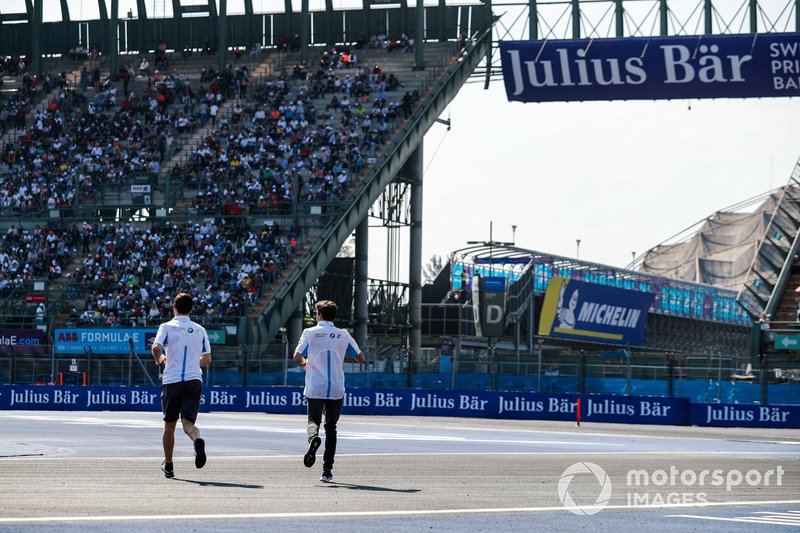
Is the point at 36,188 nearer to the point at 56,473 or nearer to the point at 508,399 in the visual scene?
the point at 508,399

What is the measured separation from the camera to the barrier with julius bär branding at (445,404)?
3456 cm

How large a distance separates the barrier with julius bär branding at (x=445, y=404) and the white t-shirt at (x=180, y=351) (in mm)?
22755

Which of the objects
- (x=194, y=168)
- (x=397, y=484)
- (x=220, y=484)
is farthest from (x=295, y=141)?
(x=220, y=484)

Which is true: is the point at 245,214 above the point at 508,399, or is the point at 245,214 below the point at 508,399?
above

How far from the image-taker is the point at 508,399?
36562 mm

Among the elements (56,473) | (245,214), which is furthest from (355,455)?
(245,214)

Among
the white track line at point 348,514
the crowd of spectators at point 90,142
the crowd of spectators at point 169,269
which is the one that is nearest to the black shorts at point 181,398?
the white track line at point 348,514

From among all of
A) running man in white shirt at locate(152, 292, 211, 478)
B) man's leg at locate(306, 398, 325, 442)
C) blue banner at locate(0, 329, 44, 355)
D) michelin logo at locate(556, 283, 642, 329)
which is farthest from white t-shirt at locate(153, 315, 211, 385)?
michelin logo at locate(556, 283, 642, 329)

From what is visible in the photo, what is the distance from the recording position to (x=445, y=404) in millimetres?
37188

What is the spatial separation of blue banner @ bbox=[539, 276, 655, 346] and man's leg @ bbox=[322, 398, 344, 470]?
46542mm

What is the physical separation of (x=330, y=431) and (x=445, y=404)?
23286 mm

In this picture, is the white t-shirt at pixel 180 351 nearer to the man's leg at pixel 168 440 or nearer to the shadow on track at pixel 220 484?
the man's leg at pixel 168 440

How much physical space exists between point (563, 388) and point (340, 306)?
26.3m

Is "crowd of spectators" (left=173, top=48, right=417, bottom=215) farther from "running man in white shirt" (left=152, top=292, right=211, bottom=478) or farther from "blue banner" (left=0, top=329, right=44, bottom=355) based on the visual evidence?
"running man in white shirt" (left=152, top=292, right=211, bottom=478)
